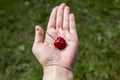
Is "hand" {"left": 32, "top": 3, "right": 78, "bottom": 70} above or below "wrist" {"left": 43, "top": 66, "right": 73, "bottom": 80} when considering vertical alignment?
above

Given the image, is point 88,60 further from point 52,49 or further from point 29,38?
point 52,49

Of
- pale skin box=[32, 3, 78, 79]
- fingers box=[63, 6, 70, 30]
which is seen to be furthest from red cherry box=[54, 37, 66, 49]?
fingers box=[63, 6, 70, 30]

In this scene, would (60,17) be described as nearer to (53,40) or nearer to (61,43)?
(53,40)

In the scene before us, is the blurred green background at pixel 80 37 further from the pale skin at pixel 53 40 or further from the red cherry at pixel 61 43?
the red cherry at pixel 61 43

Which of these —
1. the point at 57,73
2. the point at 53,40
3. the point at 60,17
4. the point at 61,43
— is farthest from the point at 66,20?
the point at 57,73

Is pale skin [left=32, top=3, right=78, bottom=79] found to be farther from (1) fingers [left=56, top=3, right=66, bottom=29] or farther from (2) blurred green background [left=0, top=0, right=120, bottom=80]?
(2) blurred green background [left=0, top=0, right=120, bottom=80]
